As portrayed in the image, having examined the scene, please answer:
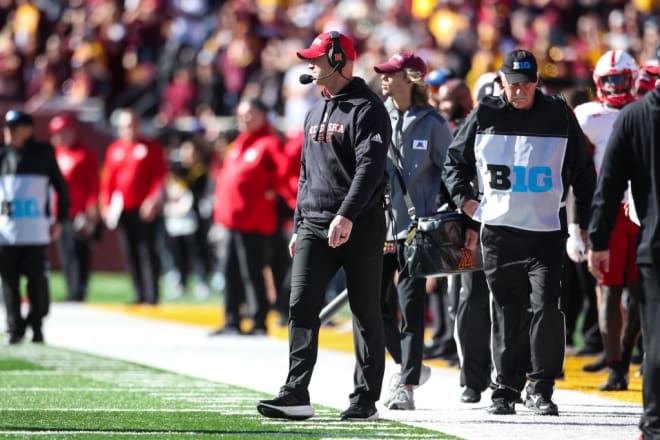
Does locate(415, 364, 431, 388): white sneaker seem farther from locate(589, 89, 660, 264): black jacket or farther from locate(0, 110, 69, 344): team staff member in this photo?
locate(0, 110, 69, 344): team staff member

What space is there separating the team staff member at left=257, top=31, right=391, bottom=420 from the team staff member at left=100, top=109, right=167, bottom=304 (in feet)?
34.2

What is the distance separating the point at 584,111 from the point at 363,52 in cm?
1223

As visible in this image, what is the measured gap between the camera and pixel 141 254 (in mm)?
19188

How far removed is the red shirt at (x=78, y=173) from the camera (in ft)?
62.5

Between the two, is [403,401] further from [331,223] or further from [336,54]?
[336,54]

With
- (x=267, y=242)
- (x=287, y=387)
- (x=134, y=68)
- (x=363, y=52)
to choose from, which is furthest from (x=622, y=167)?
(x=134, y=68)

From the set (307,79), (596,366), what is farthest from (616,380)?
(307,79)

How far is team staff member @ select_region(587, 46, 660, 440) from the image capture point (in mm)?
6930

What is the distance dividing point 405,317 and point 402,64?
1607 mm

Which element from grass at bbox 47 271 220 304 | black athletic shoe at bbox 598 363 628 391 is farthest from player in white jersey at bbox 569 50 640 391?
grass at bbox 47 271 220 304

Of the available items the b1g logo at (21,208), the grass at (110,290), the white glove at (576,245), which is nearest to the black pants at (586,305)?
the white glove at (576,245)

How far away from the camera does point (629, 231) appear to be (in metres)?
10.4

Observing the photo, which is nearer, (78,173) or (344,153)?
(344,153)

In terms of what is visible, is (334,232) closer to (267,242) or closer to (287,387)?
(287,387)
